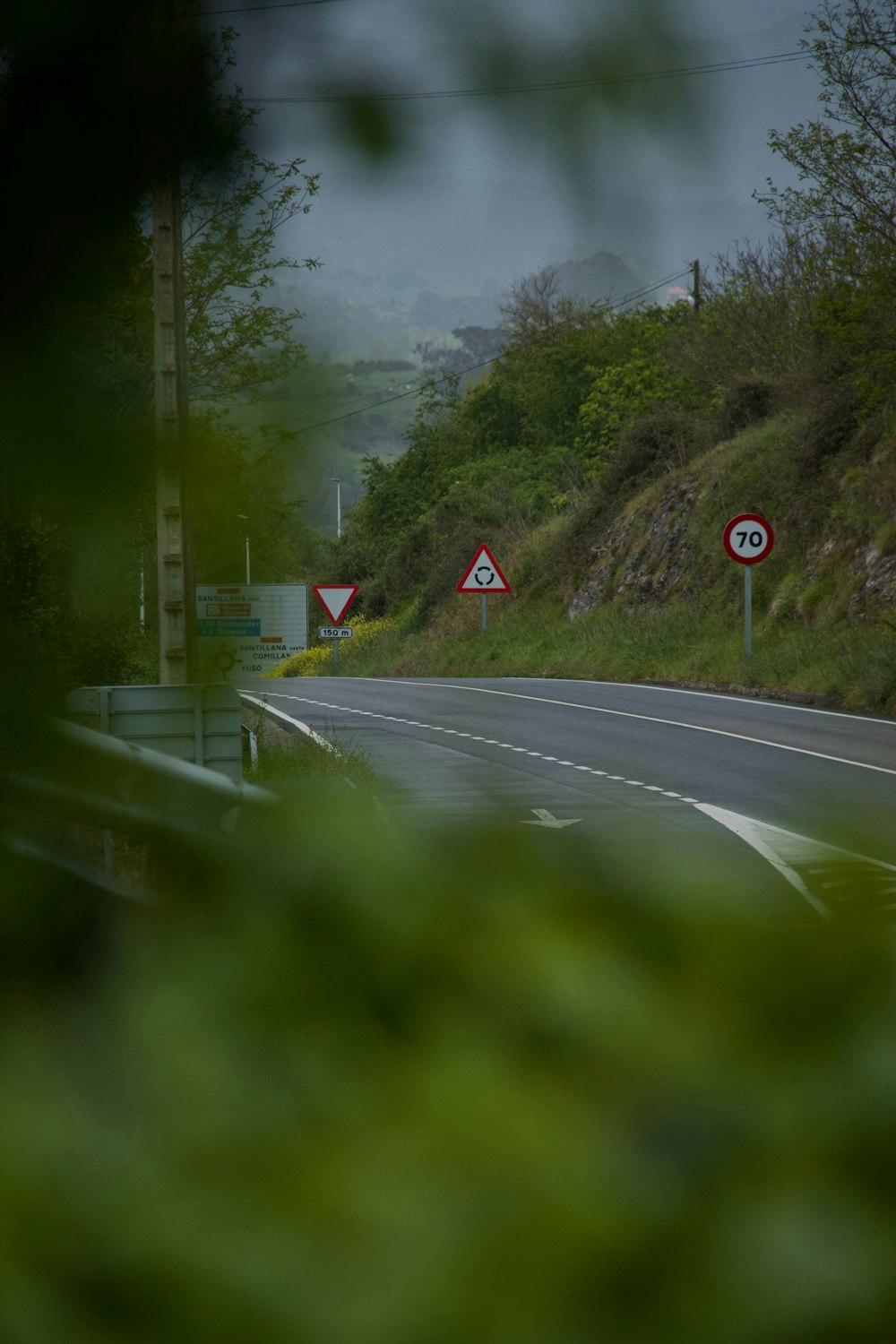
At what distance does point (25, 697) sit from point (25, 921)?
71 mm

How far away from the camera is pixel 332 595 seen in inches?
28.5

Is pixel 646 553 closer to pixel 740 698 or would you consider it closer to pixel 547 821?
pixel 740 698

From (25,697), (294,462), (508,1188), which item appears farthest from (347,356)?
(508,1188)

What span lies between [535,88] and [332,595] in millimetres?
355

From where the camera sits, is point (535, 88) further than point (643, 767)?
No

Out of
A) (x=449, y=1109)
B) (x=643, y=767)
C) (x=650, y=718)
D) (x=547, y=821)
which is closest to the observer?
(x=449, y=1109)

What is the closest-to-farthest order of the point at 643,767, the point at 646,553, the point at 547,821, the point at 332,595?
1. the point at 547,821
2. the point at 332,595
3. the point at 643,767
4. the point at 646,553

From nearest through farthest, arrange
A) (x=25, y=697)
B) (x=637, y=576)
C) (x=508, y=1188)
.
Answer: (x=508, y=1188)
(x=25, y=697)
(x=637, y=576)

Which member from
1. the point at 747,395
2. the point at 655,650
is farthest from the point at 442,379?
the point at 655,650

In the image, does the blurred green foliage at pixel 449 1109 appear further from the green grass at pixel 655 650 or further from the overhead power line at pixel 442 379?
the green grass at pixel 655 650

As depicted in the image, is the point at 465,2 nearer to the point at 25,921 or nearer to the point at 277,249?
the point at 277,249

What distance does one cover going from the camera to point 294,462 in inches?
16.9

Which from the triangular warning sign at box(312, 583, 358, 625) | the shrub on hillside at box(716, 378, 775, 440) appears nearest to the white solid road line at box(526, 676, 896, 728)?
the shrub on hillside at box(716, 378, 775, 440)

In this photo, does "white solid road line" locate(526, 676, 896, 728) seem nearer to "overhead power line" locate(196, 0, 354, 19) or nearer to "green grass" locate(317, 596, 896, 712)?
"green grass" locate(317, 596, 896, 712)
